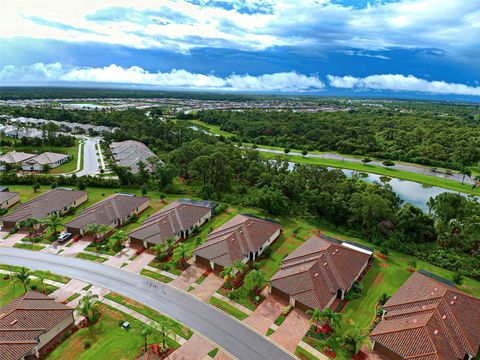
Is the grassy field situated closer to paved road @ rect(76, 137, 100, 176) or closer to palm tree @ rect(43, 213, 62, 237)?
paved road @ rect(76, 137, 100, 176)

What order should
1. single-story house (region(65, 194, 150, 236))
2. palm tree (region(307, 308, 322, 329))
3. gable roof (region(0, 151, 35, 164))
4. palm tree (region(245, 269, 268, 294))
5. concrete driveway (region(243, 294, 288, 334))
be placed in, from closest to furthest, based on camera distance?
palm tree (region(307, 308, 322, 329))
concrete driveway (region(243, 294, 288, 334))
palm tree (region(245, 269, 268, 294))
single-story house (region(65, 194, 150, 236))
gable roof (region(0, 151, 35, 164))

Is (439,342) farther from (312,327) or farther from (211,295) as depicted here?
(211,295)

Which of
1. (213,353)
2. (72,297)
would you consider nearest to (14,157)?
(72,297)

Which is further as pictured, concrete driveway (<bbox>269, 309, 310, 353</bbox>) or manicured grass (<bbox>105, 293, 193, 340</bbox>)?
manicured grass (<bbox>105, 293, 193, 340</bbox>)

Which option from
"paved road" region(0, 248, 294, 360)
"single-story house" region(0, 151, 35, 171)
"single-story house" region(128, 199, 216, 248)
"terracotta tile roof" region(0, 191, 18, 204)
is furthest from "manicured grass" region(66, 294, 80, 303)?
"single-story house" region(0, 151, 35, 171)

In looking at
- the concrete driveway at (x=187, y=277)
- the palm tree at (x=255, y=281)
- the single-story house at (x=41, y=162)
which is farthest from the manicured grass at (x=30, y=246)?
the single-story house at (x=41, y=162)
